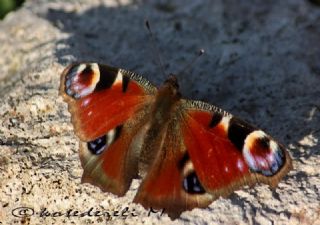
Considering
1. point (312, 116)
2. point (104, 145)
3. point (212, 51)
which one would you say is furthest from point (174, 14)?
Result: point (104, 145)

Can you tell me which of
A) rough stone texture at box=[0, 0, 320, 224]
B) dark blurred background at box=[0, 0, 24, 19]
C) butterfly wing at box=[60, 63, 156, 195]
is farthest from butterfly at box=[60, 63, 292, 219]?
dark blurred background at box=[0, 0, 24, 19]

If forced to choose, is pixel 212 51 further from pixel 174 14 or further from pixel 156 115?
pixel 156 115

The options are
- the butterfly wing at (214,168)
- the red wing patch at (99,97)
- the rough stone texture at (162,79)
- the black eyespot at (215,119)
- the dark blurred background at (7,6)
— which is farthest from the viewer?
the dark blurred background at (7,6)

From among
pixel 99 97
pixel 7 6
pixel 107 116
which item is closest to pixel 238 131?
pixel 107 116

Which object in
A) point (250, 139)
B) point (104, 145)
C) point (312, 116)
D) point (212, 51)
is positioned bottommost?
point (104, 145)

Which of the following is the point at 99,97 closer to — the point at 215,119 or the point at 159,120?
the point at 159,120

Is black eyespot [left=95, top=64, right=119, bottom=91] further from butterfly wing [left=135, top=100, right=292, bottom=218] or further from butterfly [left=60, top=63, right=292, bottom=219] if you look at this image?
butterfly wing [left=135, top=100, right=292, bottom=218]

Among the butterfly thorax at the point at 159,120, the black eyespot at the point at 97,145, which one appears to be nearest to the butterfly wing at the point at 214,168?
the butterfly thorax at the point at 159,120

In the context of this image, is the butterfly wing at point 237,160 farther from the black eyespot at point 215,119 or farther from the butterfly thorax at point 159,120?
the butterfly thorax at point 159,120
